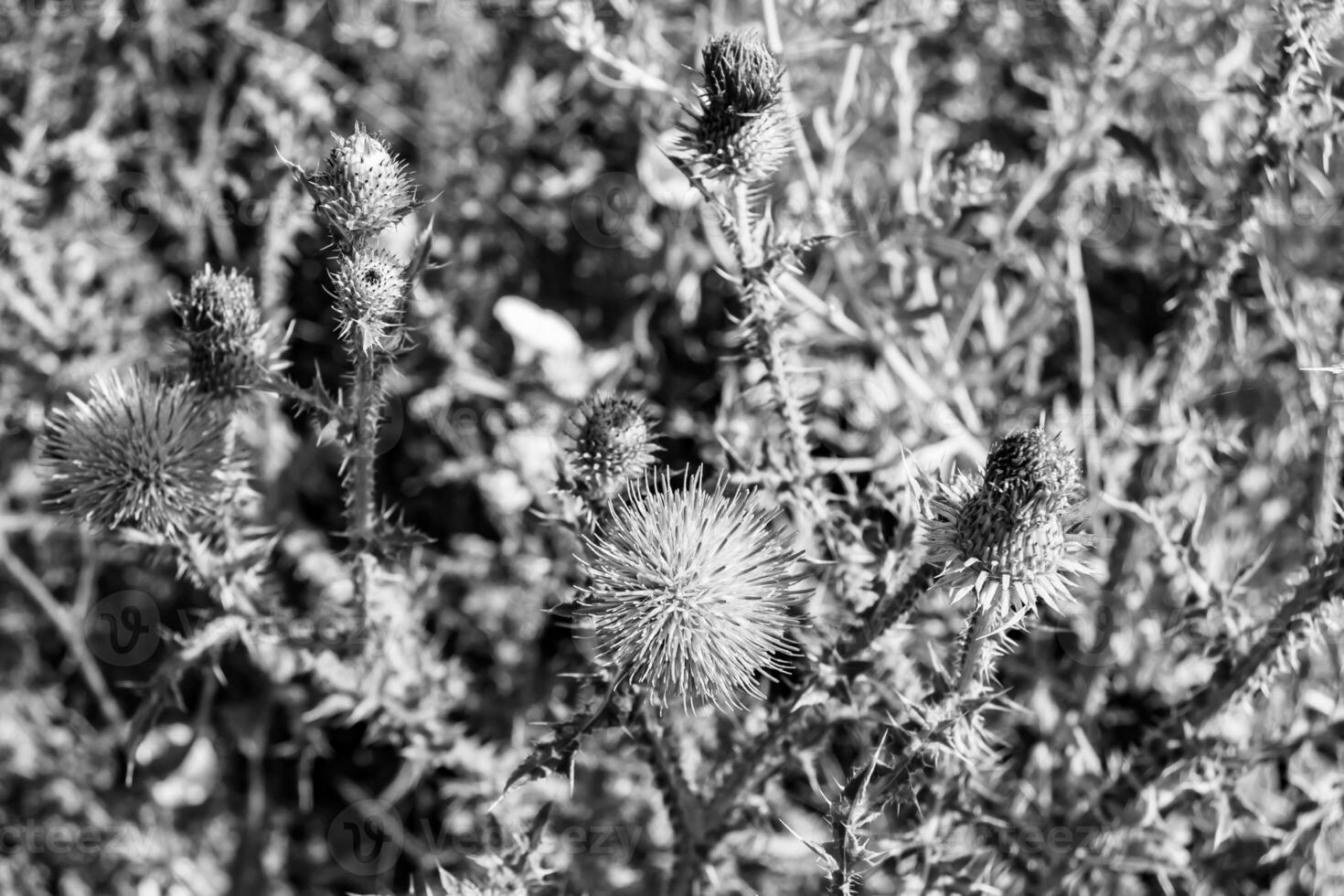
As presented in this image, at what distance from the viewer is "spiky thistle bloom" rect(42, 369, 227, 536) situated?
229cm

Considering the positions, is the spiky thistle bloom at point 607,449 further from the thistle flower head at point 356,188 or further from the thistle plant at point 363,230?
the thistle flower head at point 356,188

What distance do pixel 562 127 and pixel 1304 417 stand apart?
2864mm

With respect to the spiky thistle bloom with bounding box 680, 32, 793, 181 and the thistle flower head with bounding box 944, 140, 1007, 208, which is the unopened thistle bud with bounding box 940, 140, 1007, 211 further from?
the spiky thistle bloom with bounding box 680, 32, 793, 181

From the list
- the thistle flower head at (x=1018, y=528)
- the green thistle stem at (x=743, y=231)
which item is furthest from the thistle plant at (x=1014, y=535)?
the green thistle stem at (x=743, y=231)

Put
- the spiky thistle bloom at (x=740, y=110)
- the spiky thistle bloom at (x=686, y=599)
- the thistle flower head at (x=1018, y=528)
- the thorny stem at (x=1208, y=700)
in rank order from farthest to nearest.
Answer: the thorny stem at (x=1208, y=700), the spiky thistle bloom at (x=740, y=110), the spiky thistle bloom at (x=686, y=599), the thistle flower head at (x=1018, y=528)

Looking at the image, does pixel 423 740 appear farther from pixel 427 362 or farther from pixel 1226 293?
pixel 1226 293

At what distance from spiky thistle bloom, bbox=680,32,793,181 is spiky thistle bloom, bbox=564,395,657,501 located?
0.52m

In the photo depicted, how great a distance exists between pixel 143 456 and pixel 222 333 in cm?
32

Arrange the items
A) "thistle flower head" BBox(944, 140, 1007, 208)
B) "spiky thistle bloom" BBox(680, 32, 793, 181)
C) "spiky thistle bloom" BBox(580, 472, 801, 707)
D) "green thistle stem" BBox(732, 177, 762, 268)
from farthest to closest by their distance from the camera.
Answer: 1. "thistle flower head" BBox(944, 140, 1007, 208)
2. "green thistle stem" BBox(732, 177, 762, 268)
3. "spiky thistle bloom" BBox(680, 32, 793, 181)
4. "spiky thistle bloom" BBox(580, 472, 801, 707)

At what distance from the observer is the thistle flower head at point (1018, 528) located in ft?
5.75

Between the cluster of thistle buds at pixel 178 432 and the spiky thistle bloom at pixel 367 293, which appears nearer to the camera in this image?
the spiky thistle bloom at pixel 367 293

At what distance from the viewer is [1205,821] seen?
2916mm

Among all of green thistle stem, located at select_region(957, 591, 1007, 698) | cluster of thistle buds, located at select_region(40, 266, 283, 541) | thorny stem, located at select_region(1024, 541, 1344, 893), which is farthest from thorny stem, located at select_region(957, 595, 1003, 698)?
cluster of thistle buds, located at select_region(40, 266, 283, 541)

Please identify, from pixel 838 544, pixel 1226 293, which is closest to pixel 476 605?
pixel 838 544
